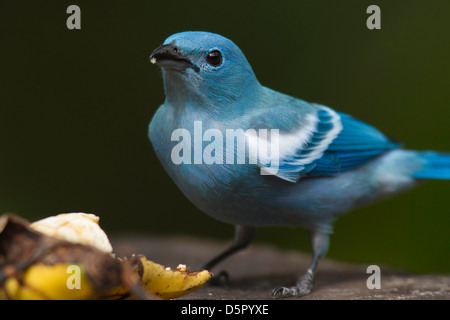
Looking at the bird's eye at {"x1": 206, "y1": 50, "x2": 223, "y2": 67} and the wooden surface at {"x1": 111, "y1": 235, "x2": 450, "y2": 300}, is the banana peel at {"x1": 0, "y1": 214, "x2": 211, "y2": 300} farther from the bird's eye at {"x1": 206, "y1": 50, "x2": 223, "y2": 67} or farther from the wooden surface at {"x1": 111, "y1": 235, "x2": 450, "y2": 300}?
the bird's eye at {"x1": 206, "y1": 50, "x2": 223, "y2": 67}

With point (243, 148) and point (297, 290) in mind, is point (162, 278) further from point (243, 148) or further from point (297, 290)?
point (297, 290)

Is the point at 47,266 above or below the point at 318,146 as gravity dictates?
below

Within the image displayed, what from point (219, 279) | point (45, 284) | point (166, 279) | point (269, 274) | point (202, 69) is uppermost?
point (202, 69)

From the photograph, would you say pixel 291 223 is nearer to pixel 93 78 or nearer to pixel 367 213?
pixel 367 213

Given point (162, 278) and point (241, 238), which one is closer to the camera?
point (162, 278)

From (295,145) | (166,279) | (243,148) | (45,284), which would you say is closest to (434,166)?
(295,145)

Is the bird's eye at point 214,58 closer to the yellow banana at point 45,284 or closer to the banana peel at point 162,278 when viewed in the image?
the banana peel at point 162,278

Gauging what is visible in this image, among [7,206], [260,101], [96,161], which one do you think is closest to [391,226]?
[260,101]
